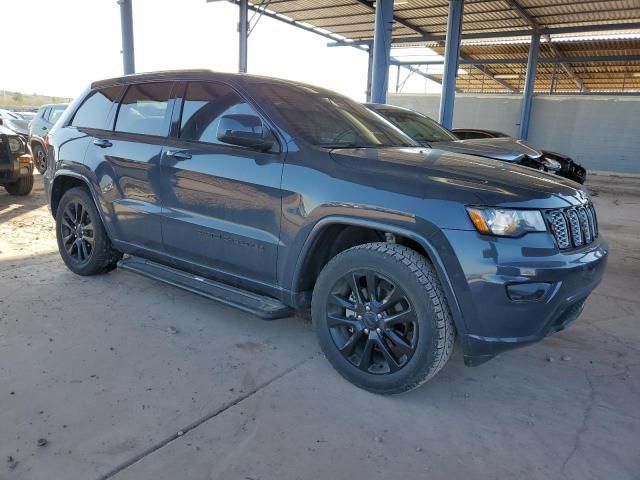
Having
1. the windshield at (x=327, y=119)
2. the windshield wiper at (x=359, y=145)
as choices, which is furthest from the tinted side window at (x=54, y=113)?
the windshield wiper at (x=359, y=145)

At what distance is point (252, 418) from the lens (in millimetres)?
2629

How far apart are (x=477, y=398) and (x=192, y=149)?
2436 millimetres

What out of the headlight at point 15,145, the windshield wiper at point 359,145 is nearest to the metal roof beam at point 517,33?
the headlight at point 15,145

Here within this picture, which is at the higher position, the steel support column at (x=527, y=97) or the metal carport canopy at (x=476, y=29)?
the metal carport canopy at (x=476, y=29)

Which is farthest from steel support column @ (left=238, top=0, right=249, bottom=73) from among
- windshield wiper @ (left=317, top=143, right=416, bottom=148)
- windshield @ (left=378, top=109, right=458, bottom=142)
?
windshield wiper @ (left=317, top=143, right=416, bottom=148)


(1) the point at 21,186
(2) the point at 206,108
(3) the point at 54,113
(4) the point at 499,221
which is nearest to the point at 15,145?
(1) the point at 21,186

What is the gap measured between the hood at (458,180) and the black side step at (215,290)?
99cm

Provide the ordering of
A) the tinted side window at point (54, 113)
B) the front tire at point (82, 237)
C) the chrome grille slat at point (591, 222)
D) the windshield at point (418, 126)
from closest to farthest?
the chrome grille slat at point (591, 222) < the front tire at point (82, 237) < the windshield at point (418, 126) < the tinted side window at point (54, 113)

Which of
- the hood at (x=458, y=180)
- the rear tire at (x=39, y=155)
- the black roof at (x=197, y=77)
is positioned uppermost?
the black roof at (x=197, y=77)

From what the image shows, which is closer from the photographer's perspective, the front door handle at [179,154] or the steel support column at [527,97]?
the front door handle at [179,154]

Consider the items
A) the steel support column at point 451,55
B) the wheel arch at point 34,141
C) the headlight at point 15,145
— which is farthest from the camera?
the steel support column at point 451,55

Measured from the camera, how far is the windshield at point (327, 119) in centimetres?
324

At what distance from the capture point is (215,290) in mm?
3428

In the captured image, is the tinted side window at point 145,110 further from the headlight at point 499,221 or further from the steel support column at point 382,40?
the steel support column at point 382,40
